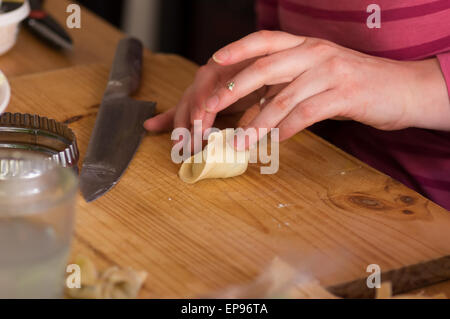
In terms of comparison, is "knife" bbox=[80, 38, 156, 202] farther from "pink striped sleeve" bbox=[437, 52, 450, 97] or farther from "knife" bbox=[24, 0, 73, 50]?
"pink striped sleeve" bbox=[437, 52, 450, 97]

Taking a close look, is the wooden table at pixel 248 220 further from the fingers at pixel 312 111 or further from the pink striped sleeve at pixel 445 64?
the pink striped sleeve at pixel 445 64

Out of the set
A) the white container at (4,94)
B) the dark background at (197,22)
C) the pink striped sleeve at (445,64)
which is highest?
the pink striped sleeve at (445,64)

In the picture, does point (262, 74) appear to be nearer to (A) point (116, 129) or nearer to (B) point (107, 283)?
(A) point (116, 129)

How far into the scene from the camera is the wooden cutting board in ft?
2.52

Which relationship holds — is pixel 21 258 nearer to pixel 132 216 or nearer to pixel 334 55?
pixel 132 216

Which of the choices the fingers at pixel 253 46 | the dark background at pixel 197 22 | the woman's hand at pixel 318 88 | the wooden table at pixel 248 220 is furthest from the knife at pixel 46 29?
the dark background at pixel 197 22

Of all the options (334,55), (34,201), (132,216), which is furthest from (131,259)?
(334,55)

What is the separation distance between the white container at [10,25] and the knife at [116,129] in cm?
19

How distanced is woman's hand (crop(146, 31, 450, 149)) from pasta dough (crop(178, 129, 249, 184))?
2 cm

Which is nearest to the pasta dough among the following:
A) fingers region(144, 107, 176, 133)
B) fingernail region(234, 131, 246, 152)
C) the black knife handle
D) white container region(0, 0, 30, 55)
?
fingernail region(234, 131, 246, 152)

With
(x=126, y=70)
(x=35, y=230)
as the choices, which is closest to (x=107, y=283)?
(x=35, y=230)

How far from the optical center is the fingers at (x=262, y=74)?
3.05 ft

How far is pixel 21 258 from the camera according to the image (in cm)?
60
